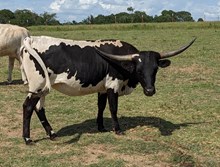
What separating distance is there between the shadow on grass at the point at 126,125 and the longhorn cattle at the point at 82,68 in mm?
514

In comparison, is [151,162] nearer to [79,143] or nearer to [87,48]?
[79,143]

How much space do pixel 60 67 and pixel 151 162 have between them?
229 centimetres

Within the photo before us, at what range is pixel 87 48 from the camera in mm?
8109

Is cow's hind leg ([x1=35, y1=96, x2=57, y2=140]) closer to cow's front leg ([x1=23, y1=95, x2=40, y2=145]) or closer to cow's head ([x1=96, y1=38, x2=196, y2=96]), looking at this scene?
cow's front leg ([x1=23, y1=95, x2=40, y2=145])

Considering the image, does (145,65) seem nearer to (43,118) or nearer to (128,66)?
(128,66)

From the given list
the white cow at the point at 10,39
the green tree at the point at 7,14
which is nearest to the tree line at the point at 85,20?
the green tree at the point at 7,14

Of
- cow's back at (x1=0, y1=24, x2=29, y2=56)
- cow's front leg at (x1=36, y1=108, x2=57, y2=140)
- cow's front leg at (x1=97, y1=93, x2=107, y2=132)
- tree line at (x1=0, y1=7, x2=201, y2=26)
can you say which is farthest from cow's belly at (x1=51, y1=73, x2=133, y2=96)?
tree line at (x1=0, y1=7, x2=201, y2=26)

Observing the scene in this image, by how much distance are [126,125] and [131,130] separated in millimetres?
419

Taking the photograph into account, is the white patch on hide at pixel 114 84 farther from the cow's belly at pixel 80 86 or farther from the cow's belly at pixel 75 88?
the cow's belly at pixel 75 88

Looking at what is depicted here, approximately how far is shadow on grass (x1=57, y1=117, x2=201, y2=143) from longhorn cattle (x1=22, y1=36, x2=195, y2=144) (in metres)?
0.51

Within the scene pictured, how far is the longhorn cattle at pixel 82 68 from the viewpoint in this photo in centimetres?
762

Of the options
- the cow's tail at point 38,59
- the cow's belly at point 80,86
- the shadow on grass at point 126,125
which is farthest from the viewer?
the shadow on grass at point 126,125

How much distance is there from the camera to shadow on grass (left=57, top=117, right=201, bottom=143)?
855cm

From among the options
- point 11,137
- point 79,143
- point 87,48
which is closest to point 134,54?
point 87,48
